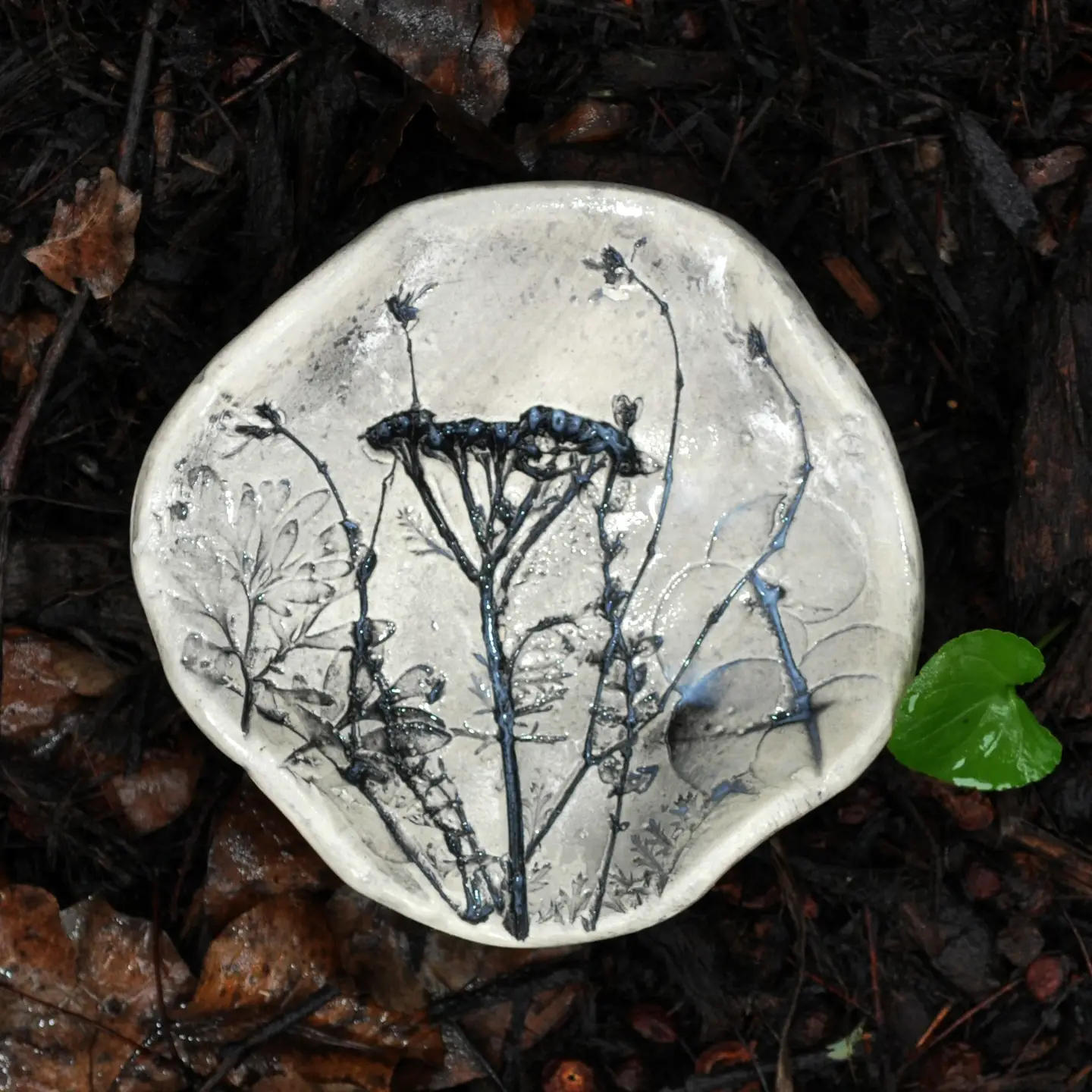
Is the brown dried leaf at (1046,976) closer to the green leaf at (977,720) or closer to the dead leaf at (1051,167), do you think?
the green leaf at (977,720)

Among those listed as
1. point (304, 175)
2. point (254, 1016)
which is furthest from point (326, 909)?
point (304, 175)

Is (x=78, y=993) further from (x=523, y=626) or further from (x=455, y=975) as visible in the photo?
(x=523, y=626)

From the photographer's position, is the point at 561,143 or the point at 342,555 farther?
the point at 561,143

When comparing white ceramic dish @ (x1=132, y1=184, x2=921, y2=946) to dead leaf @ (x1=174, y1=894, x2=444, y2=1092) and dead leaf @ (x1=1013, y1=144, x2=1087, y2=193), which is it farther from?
dead leaf @ (x1=1013, y1=144, x2=1087, y2=193)

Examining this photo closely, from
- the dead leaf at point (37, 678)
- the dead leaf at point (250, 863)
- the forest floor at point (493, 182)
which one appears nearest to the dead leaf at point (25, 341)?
the forest floor at point (493, 182)

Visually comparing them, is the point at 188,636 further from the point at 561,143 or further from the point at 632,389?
the point at 561,143
